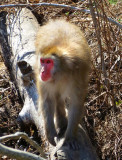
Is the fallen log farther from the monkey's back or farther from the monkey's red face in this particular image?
the monkey's red face

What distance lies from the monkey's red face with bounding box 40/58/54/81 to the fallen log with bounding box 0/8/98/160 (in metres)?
0.89

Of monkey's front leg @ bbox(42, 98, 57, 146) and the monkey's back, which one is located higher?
the monkey's back

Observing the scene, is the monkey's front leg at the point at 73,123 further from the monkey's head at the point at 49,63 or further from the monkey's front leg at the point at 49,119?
the monkey's head at the point at 49,63

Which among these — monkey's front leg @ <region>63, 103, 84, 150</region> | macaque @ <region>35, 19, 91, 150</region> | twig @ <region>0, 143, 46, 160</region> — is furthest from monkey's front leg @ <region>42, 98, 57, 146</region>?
twig @ <region>0, 143, 46, 160</region>

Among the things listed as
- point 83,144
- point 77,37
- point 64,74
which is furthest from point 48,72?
point 83,144

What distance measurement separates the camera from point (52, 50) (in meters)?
3.53

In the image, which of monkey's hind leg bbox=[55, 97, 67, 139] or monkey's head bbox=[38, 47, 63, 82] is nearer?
monkey's head bbox=[38, 47, 63, 82]

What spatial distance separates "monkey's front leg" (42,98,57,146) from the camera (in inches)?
155

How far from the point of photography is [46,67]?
3.56m

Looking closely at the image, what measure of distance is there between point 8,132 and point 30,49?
59.5 inches

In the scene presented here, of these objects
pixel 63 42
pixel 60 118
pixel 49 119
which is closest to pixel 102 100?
pixel 60 118

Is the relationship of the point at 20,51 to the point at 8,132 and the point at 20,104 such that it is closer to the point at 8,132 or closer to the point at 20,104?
the point at 20,104

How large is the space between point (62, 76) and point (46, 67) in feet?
0.85

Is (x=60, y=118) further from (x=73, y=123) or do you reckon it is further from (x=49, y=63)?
(x=49, y=63)
